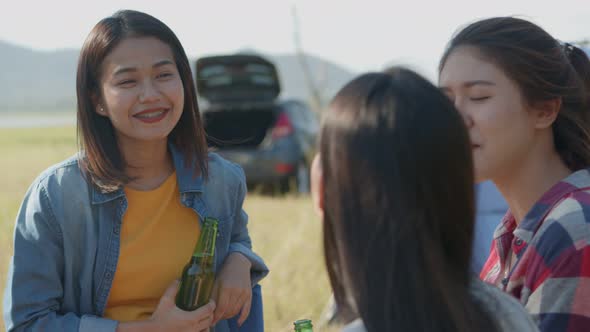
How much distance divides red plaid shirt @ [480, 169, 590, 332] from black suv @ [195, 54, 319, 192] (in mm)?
6528

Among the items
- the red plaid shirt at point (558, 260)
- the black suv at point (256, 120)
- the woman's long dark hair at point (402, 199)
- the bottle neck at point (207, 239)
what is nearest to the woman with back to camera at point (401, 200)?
the woman's long dark hair at point (402, 199)

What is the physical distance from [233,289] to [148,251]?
24 cm

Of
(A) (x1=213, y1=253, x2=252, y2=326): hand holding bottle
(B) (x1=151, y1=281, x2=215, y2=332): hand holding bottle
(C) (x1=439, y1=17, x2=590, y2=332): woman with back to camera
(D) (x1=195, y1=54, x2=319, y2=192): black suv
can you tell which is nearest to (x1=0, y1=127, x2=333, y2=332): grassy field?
(D) (x1=195, y1=54, x2=319, y2=192): black suv

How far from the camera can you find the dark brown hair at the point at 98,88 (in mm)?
2014

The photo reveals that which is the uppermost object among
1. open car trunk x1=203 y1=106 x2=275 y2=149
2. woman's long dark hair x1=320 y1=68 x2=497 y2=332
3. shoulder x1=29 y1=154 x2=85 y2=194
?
woman's long dark hair x1=320 y1=68 x2=497 y2=332

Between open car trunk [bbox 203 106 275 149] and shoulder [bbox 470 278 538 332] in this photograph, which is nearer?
shoulder [bbox 470 278 538 332]

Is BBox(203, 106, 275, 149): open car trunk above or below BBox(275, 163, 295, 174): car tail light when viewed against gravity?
above

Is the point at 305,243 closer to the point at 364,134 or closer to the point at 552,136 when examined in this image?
the point at 552,136

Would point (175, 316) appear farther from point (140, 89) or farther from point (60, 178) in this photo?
point (140, 89)

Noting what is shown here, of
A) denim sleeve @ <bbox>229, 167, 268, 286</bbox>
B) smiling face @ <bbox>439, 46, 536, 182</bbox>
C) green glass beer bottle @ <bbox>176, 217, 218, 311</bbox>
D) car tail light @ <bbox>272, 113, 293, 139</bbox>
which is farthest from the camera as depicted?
car tail light @ <bbox>272, 113, 293, 139</bbox>

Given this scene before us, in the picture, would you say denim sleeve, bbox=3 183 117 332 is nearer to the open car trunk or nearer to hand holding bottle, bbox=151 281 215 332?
hand holding bottle, bbox=151 281 215 332

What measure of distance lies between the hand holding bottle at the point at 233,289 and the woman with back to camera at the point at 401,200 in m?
0.74

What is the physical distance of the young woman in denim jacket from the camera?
6.22 ft

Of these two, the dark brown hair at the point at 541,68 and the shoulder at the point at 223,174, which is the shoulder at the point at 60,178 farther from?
the dark brown hair at the point at 541,68
